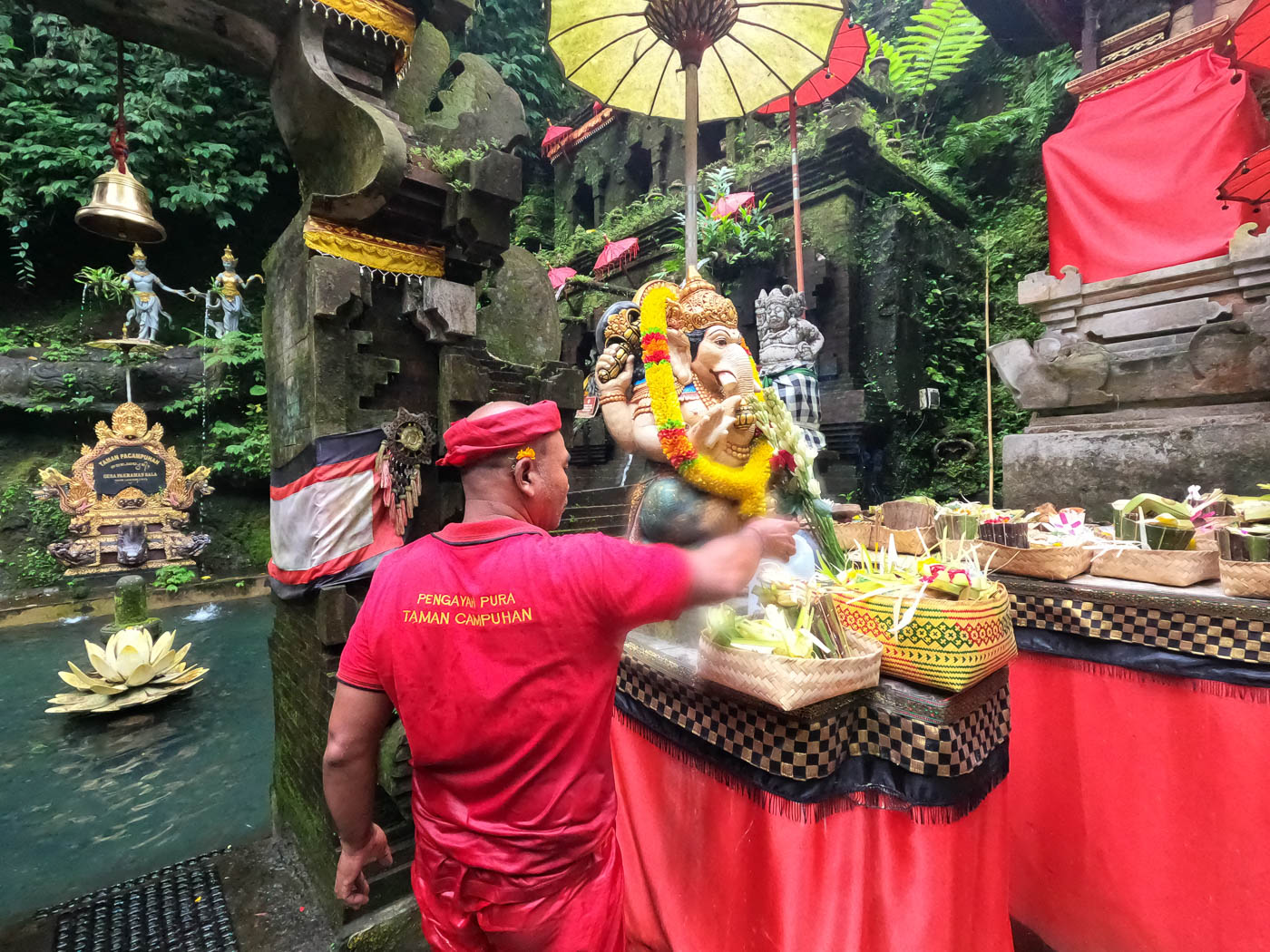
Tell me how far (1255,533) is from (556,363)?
3.90m

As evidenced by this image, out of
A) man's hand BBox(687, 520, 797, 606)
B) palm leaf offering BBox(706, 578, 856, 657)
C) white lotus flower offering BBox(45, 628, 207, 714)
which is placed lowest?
white lotus flower offering BBox(45, 628, 207, 714)

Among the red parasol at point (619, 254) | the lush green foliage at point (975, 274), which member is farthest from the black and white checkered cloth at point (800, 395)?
the red parasol at point (619, 254)

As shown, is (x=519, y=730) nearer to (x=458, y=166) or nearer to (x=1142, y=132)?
(x=458, y=166)

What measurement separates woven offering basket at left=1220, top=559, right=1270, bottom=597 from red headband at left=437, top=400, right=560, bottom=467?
8.42ft

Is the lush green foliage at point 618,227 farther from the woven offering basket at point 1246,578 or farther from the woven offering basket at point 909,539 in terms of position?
the woven offering basket at point 1246,578

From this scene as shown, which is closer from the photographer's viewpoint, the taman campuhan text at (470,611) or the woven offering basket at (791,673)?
the taman campuhan text at (470,611)

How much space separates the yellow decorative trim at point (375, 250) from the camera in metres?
3.40

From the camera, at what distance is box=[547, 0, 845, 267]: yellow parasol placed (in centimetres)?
247

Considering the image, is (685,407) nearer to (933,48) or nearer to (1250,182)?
(1250,182)

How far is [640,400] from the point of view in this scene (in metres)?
2.33

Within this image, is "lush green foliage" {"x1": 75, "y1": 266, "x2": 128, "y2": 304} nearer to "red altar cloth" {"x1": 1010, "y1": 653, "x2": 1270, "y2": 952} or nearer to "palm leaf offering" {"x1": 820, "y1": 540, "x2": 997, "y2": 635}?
"palm leaf offering" {"x1": 820, "y1": 540, "x2": 997, "y2": 635}

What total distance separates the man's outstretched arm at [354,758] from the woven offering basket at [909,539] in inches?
94.3

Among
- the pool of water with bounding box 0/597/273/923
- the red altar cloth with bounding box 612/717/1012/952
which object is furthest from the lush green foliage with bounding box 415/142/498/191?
the pool of water with bounding box 0/597/273/923

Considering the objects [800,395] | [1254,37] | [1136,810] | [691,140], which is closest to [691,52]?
[691,140]
